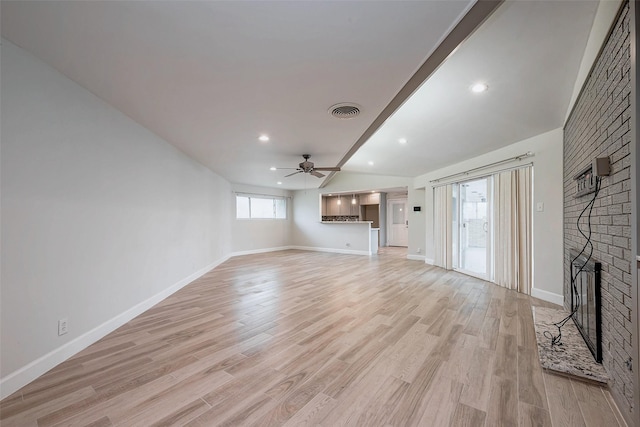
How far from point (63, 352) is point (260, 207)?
7.13 meters

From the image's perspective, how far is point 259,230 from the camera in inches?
354

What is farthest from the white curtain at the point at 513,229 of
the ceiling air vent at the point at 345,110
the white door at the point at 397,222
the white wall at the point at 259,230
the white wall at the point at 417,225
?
the white wall at the point at 259,230

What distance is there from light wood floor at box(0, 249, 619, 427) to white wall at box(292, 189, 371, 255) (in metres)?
5.00

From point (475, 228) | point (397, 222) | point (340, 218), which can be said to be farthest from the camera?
point (397, 222)

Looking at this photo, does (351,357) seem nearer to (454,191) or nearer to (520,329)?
(520,329)

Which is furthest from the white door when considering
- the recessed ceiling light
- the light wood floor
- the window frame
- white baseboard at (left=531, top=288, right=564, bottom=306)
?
the recessed ceiling light

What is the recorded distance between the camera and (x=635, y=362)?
4.35 ft

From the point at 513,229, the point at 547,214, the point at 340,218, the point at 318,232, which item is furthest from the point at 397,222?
the point at 547,214

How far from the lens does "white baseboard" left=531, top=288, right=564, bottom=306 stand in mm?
3439

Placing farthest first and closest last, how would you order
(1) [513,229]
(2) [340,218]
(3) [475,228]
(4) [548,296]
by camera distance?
(2) [340,218] → (3) [475,228] → (1) [513,229] → (4) [548,296]

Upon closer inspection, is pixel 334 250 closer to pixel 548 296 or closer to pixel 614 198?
pixel 548 296

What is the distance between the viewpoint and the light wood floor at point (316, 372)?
1.55m

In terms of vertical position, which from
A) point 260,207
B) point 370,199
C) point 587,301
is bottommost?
point 587,301

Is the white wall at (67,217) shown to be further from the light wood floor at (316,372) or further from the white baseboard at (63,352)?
the light wood floor at (316,372)
